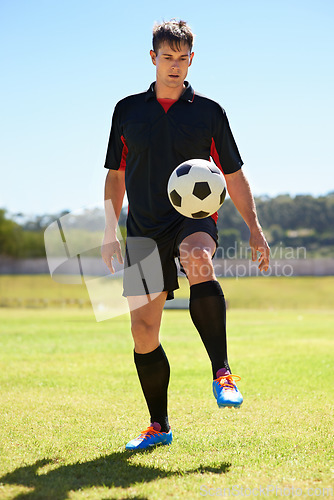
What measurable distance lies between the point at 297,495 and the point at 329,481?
359 millimetres

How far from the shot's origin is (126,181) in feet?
14.9

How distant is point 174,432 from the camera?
463cm

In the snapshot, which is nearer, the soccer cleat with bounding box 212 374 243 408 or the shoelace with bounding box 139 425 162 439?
the soccer cleat with bounding box 212 374 243 408

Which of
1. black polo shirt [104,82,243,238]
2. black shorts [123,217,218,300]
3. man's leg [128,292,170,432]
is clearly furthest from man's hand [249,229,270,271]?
man's leg [128,292,170,432]

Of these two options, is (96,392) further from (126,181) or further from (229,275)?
(229,275)

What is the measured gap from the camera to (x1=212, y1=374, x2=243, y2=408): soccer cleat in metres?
3.51

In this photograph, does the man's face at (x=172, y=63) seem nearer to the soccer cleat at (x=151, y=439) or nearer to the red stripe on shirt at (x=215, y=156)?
the red stripe on shirt at (x=215, y=156)

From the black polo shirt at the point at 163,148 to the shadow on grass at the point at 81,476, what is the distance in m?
1.71

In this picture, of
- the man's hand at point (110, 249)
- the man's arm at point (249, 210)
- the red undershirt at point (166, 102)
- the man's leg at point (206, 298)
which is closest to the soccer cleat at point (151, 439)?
the man's leg at point (206, 298)

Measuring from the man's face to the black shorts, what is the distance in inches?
46.6

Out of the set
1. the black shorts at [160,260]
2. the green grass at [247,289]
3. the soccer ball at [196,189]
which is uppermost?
the soccer ball at [196,189]

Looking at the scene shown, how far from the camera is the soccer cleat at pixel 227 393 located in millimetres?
3511

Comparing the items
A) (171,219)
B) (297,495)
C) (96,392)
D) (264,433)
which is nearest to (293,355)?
(96,392)

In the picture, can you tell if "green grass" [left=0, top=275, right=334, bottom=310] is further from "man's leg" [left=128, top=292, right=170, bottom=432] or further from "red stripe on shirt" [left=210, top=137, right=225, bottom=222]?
"man's leg" [left=128, top=292, right=170, bottom=432]
